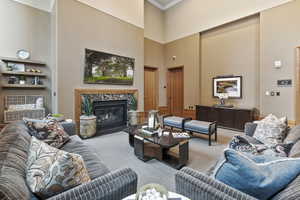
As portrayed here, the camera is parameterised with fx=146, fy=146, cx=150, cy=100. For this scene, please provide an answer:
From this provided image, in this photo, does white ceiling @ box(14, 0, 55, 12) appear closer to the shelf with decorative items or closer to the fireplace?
the shelf with decorative items

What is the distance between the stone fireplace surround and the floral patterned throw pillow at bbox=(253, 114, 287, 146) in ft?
12.0

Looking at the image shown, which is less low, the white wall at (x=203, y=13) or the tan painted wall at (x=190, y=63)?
the white wall at (x=203, y=13)

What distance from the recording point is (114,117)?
4.67m

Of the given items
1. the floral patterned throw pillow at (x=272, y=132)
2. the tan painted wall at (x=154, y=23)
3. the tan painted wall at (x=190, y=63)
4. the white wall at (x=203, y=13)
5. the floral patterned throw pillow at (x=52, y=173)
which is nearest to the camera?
the floral patterned throw pillow at (x=52, y=173)

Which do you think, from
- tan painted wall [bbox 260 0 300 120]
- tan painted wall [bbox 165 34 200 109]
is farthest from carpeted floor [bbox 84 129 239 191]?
tan painted wall [bbox 165 34 200 109]

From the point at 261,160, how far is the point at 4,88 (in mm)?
5198

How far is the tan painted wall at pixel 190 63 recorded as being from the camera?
5656mm

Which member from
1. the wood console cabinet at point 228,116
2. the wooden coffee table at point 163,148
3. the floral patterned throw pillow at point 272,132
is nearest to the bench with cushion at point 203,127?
the wooden coffee table at point 163,148

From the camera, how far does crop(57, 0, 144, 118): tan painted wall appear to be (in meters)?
3.55

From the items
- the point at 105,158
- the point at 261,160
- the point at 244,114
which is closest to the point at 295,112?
the point at 244,114

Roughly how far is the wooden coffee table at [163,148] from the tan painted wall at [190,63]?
3438 millimetres

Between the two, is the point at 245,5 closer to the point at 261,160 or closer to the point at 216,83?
the point at 216,83

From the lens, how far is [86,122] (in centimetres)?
365

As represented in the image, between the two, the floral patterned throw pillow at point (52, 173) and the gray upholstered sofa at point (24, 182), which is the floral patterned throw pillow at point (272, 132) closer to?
the gray upholstered sofa at point (24, 182)
